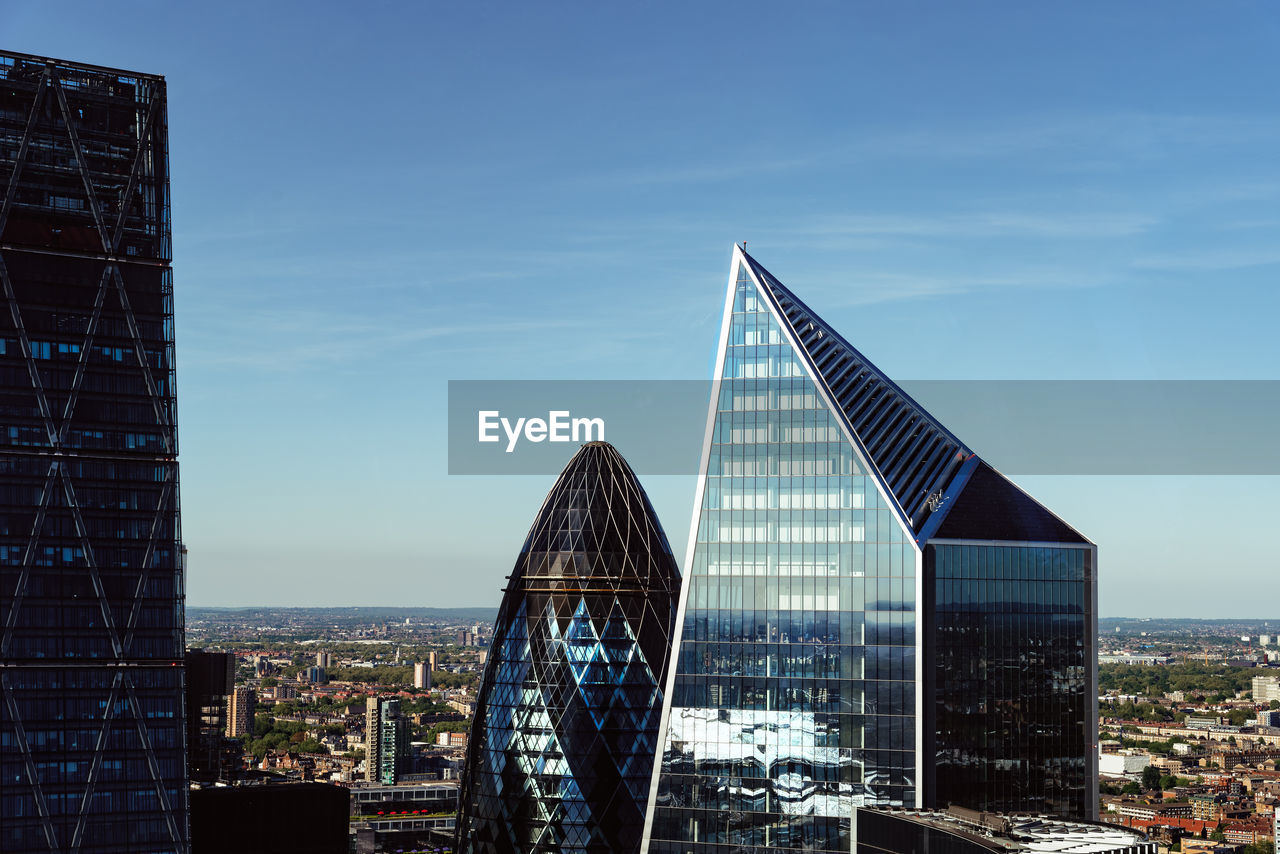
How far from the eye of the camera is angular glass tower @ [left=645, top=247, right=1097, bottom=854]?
76188 millimetres

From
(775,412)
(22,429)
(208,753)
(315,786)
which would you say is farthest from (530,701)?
(208,753)

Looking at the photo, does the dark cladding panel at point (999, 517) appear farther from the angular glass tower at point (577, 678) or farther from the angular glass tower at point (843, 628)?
the angular glass tower at point (577, 678)

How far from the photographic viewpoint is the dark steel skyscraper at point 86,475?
335ft

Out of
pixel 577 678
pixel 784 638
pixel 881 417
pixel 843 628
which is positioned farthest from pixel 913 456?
pixel 577 678

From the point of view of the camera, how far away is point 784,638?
7788 cm

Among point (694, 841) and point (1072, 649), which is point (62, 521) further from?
point (1072, 649)

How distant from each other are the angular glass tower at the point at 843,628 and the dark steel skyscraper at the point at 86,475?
45155mm

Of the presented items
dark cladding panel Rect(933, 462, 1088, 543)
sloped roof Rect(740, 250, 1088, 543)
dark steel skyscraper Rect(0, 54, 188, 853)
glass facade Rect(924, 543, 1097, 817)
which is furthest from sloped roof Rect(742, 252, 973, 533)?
dark steel skyscraper Rect(0, 54, 188, 853)

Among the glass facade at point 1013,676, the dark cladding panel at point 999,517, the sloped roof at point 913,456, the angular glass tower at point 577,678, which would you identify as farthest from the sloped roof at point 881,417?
the angular glass tower at point 577,678

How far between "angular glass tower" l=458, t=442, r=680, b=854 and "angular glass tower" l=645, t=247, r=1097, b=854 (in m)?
22.2

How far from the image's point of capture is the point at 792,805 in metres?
76.2

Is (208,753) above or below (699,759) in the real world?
below

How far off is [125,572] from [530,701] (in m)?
31.5

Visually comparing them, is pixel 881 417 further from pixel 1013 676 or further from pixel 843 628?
pixel 1013 676
